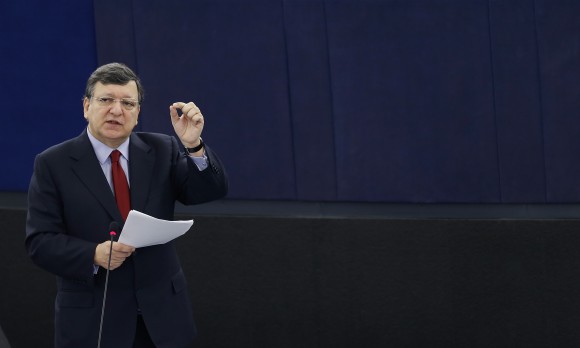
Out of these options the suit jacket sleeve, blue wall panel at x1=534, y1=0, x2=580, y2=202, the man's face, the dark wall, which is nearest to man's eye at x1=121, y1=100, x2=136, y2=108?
the man's face

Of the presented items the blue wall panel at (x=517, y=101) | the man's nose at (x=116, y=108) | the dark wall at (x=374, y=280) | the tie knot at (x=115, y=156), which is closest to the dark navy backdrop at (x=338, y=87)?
the blue wall panel at (x=517, y=101)

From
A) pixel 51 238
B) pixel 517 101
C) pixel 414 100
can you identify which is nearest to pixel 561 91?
pixel 517 101

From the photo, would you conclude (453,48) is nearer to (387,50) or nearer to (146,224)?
(387,50)

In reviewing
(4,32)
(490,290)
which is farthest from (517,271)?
(4,32)

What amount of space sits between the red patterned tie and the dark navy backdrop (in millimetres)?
2058

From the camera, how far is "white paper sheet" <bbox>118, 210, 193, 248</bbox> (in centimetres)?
321

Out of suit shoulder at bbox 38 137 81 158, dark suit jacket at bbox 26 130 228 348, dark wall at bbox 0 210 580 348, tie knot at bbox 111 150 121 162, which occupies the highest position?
suit shoulder at bbox 38 137 81 158

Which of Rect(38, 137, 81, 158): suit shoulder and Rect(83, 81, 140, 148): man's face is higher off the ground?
Rect(83, 81, 140, 148): man's face

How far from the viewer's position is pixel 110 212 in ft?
11.4

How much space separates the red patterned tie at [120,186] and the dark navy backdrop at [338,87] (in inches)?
81.0

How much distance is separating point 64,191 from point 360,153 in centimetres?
229

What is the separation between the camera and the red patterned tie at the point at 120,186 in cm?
351

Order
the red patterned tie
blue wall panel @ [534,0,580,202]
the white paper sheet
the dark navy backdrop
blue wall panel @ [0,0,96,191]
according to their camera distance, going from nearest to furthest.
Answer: the white paper sheet, the red patterned tie, blue wall panel @ [534,0,580,202], the dark navy backdrop, blue wall panel @ [0,0,96,191]

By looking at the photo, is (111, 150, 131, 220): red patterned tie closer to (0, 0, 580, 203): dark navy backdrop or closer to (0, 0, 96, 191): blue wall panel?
(0, 0, 580, 203): dark navy backdrop
